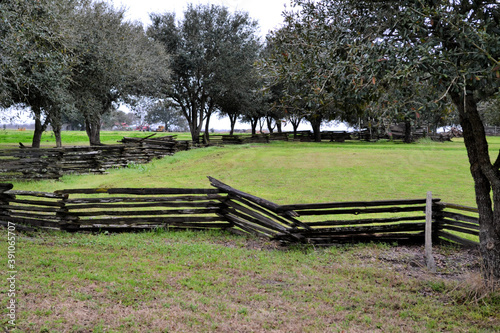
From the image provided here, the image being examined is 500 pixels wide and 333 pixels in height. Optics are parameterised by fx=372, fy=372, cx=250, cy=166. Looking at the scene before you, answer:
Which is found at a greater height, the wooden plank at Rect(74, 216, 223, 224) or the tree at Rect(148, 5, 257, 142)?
the tree at Rect(148, 5, 257, 142)

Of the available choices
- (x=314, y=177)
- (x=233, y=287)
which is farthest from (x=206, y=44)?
(x=233, y=287)

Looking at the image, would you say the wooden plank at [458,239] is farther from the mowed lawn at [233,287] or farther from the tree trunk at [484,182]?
the tree trunk at [484,182]

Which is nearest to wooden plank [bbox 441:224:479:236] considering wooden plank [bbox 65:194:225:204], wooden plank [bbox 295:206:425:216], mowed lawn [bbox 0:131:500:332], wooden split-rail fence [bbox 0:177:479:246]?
wooden split-rail fence [bbox 0:177:479:246]

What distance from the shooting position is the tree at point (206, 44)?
31.1 m

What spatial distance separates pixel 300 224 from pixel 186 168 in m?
13.3

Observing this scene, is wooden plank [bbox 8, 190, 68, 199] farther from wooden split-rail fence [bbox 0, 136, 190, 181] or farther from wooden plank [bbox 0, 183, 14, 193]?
wooden split-rail fence [bbox 0, 136, 190, 181]

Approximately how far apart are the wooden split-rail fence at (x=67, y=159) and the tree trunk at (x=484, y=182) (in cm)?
1605

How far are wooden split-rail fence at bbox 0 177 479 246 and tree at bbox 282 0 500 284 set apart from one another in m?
2.24

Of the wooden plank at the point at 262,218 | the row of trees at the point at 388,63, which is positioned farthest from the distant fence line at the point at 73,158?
the wooden plank at the point at 262,218

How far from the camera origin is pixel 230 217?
29.7 feet

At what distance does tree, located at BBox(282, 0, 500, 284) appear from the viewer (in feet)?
13.5

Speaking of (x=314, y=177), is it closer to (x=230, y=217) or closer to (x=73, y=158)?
(x=230, y=217)

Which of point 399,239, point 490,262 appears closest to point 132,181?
point 399,239

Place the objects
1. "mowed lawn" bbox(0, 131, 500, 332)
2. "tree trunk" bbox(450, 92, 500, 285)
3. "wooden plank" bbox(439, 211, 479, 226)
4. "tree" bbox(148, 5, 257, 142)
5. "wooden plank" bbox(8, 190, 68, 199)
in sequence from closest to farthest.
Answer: "mowed lawn" bbox(0, 131, 500, 332) → "tree trunk" bbox(450, 92, 500, 285) → "wooden plank" bbox(439, 211, 479, 226) → "wooden plank" bbox(8, 190, 68, 199) → "tree" bbox(148, 5, 257, 142)
